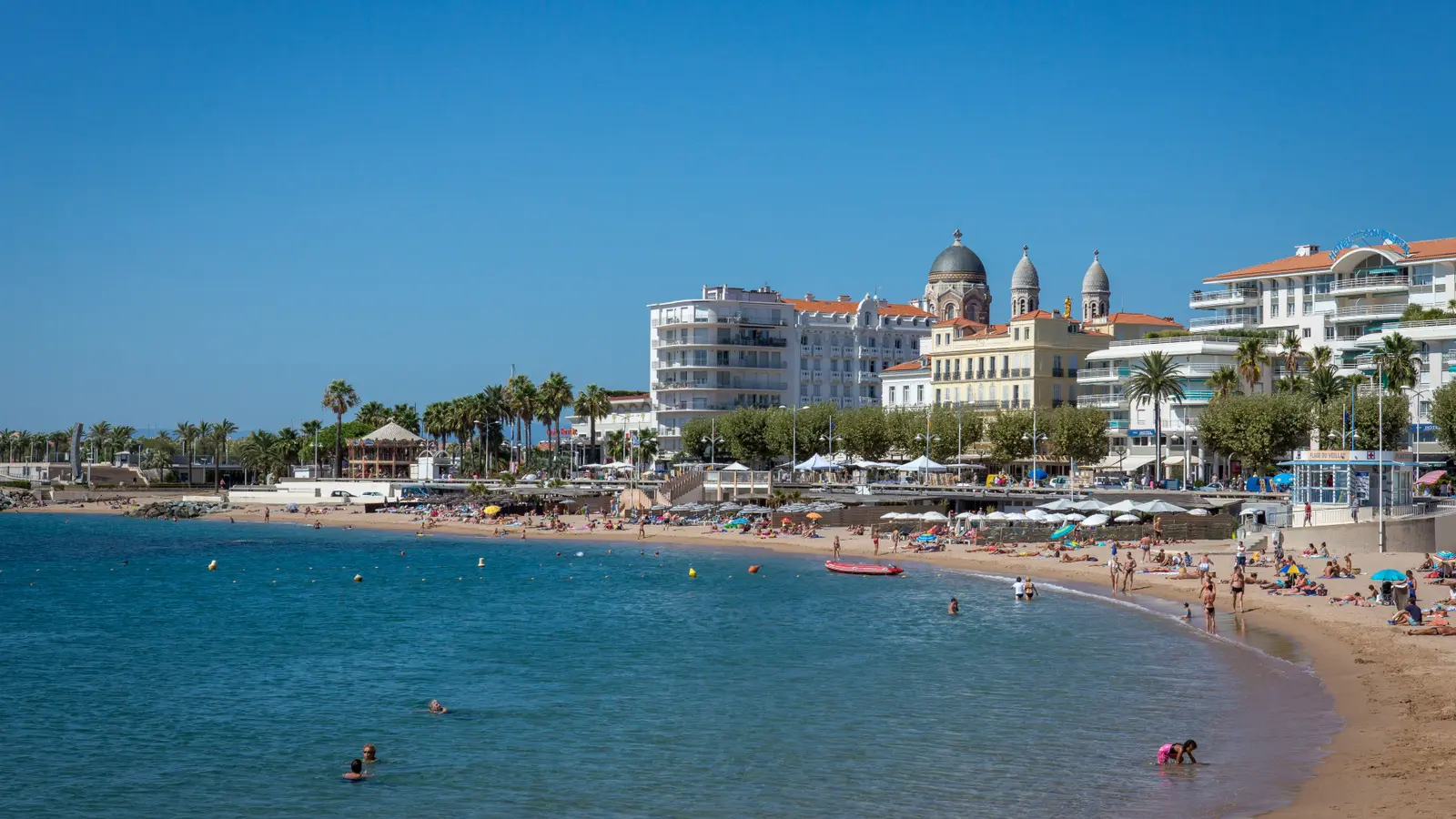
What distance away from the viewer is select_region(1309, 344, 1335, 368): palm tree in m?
87.5

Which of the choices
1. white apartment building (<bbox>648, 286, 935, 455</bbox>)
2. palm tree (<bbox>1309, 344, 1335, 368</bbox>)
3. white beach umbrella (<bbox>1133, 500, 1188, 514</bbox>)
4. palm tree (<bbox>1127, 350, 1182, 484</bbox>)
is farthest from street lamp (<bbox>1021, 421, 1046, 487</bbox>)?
white apartment building (<bbox>648, 286, 935, 455</bbox>)

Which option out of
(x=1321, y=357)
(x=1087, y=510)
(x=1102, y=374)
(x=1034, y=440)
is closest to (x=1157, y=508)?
(x=1087, y=510)

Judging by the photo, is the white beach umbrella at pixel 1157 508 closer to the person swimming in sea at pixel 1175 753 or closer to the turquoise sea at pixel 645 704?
the turquoise sea at pixel 645 704

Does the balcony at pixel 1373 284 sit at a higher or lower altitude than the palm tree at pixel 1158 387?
higher

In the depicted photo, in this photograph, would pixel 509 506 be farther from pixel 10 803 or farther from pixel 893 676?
pixel 10 803

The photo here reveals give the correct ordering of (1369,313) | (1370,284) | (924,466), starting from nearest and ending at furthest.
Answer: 1. (924,466)
2. (1369,313)
3. (1370,284)

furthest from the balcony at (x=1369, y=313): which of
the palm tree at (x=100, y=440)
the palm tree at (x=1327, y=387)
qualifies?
the palm tree at (x=100, y=440)

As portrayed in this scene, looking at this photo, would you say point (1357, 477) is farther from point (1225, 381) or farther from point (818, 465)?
point (818, 465)

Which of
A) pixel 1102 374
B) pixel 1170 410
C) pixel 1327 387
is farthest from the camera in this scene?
pixel 1102 374

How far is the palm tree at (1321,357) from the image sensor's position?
287 ft

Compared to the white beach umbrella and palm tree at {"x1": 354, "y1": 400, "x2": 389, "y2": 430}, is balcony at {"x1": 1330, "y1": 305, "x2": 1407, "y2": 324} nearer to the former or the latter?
the white beach umbrella

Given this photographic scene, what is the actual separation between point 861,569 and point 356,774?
36240 millimetres

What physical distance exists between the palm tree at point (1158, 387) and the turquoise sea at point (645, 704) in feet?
100

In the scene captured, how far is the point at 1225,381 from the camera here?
8531 centimetres
